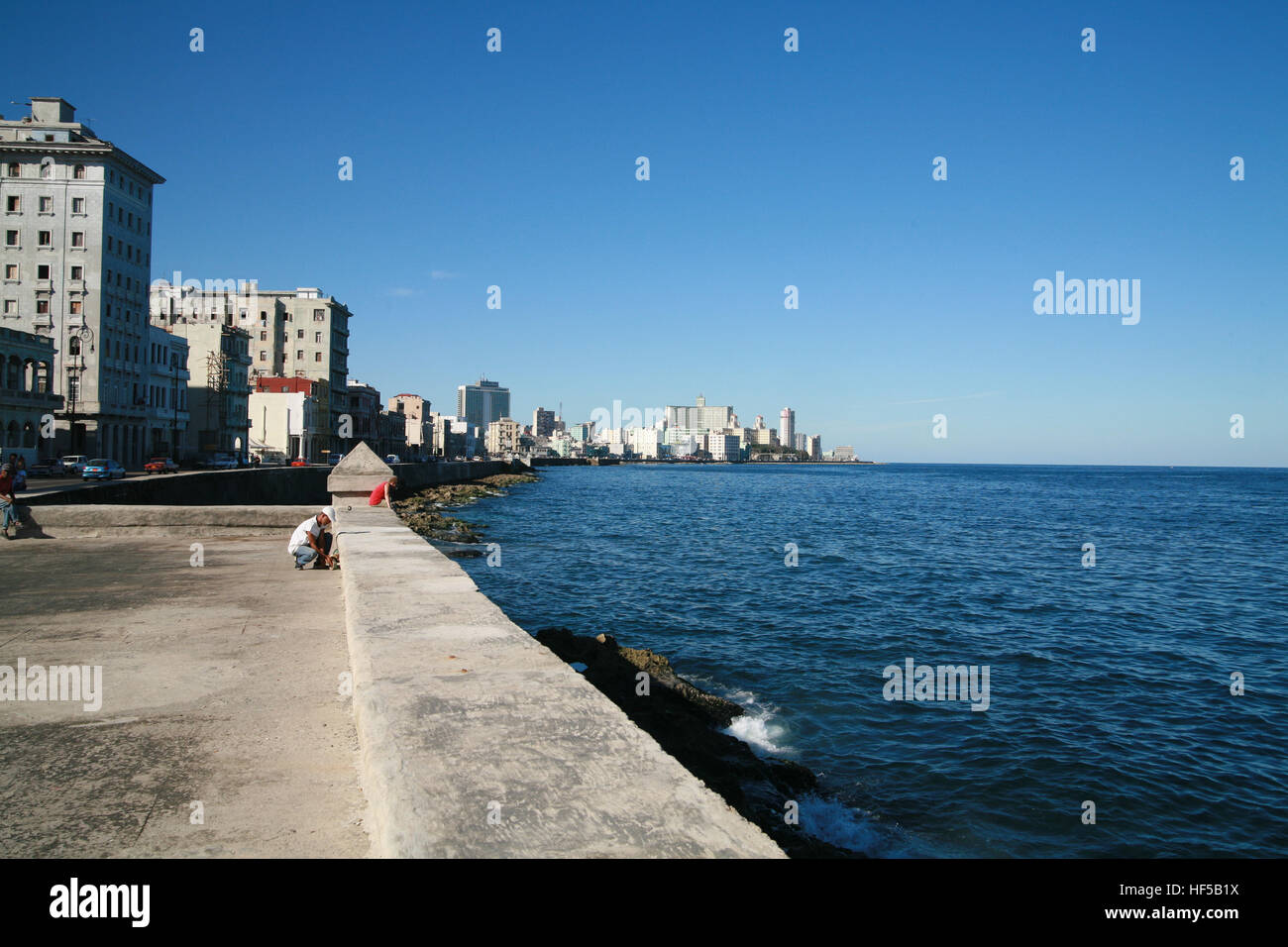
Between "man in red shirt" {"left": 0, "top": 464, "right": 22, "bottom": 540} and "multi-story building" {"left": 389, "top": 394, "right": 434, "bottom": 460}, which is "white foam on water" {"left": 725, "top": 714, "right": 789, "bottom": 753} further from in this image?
"multi-story building" {"left": 389, "top": 394, "right": 434, "bottom": 460}

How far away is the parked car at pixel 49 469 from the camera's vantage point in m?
45.8

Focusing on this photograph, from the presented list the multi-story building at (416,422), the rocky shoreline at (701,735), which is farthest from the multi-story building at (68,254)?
the multi-story building at (416,422)

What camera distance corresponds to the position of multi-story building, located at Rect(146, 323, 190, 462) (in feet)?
236

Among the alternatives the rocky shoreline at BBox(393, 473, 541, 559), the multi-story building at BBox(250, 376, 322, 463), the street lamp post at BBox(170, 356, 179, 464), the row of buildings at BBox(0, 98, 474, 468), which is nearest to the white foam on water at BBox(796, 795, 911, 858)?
the rocky shoreline at BBox(393, 473, 541, 559)

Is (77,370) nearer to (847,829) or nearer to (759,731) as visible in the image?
(759,731)

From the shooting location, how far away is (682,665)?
16.8 m

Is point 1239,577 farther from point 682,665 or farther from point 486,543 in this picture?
point 486,543

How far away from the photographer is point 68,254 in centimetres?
6588

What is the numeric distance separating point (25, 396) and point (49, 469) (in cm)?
729

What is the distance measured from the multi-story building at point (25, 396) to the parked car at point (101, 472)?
5.91m

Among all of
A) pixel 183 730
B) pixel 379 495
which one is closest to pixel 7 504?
pixel 379 495

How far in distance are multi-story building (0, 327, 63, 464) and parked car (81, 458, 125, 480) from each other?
591 centimetres

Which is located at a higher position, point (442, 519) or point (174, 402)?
point (174, 402)
